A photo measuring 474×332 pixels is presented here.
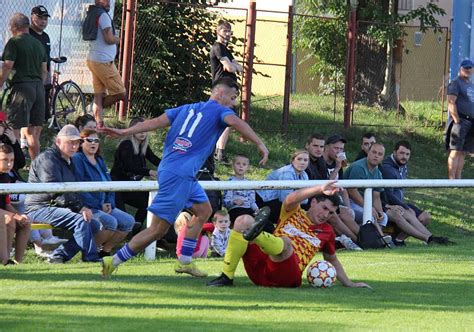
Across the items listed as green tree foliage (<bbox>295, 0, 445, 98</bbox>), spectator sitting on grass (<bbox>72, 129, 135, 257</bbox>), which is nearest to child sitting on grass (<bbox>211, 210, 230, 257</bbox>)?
spectator sitting on grass (<bbox>72, 129, 135, 257</bbox>)

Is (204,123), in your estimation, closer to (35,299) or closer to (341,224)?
(35,299)

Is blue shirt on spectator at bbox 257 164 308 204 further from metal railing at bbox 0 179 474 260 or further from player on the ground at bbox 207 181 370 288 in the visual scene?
player on the ground at bbox 207 181 370 288

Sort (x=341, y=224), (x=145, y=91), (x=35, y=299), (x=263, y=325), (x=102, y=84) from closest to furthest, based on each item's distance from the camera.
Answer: (x=263, y=325) → (x=35, y=299) → (x=341, y=224) → (x=102, y=84) → (x=145, y=91)

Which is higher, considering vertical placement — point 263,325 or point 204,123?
point 204,123

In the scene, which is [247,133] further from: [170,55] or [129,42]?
[170,55]

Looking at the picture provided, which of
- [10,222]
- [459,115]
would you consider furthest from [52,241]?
[459,115]

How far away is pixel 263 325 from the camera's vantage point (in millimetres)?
8719

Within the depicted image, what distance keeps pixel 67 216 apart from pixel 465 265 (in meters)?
4.61

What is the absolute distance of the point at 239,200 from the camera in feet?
48.8

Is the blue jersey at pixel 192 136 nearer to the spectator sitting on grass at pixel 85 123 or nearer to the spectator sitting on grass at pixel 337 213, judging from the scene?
the spectator sitting on grass at pixel 85 123

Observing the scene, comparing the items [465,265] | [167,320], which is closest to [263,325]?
[167,320]

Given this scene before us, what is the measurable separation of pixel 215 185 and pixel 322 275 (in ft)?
9.77

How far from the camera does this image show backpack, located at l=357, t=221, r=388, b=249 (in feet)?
50.4

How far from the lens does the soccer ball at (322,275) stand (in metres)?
11.0
